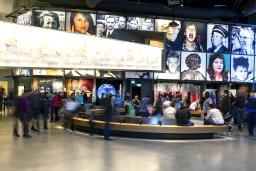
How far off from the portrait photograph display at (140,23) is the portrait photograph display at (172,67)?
2318 millimetres

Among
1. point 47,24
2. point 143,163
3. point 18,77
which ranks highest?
point 47,24

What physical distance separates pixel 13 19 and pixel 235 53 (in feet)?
53.9

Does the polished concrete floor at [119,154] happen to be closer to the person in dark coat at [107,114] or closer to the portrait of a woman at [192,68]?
the person in dark coat at [107,114]

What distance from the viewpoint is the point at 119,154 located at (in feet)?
36.3

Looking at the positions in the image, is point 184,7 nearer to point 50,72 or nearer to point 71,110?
point 50,72

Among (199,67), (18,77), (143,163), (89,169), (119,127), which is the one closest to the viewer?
(89,169)

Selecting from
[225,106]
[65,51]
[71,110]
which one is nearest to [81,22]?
[71,110]

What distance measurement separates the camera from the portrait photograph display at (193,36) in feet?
99.7

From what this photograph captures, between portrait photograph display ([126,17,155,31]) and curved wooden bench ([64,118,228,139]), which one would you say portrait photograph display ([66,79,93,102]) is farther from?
curved wooden bench ([64,118,228,139])

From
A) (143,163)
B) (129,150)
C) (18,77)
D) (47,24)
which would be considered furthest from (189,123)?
(18,77)

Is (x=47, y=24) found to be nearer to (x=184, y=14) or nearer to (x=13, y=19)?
(x=13, y=19)

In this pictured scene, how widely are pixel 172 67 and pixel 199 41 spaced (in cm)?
294

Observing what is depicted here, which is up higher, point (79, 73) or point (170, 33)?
point (170, 33)

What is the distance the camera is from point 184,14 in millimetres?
31016
